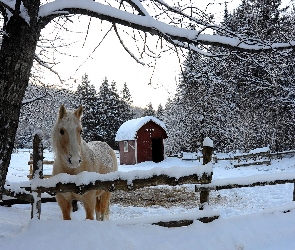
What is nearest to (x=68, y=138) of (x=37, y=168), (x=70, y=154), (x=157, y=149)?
(x=70, y=154)

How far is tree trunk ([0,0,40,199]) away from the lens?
10.1 ft

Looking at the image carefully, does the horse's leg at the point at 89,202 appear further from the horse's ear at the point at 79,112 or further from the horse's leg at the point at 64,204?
the horse's ear at the point at 79,112

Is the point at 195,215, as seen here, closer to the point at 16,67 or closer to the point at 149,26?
the point at 149,26

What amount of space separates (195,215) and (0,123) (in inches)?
110

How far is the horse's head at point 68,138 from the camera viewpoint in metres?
3.62

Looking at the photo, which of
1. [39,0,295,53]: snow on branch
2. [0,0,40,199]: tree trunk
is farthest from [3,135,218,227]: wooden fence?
[39,0,295,53]: snow on branch

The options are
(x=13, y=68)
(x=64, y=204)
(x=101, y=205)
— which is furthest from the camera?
(x=101, y=205)

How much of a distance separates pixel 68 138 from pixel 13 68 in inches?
44.3

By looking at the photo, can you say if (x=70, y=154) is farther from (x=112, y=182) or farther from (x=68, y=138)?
(x=112, y=182)

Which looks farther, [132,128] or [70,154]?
[132,128]

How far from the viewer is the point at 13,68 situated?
3096 millimetres

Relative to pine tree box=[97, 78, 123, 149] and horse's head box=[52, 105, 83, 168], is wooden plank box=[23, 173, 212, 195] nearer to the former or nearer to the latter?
horse's head box=[52, 105, 83, 168]

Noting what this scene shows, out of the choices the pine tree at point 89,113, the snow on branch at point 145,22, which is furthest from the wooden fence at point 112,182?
the pine tree at point 89,113

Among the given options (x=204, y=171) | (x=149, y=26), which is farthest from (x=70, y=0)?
(x=204, y=171)
